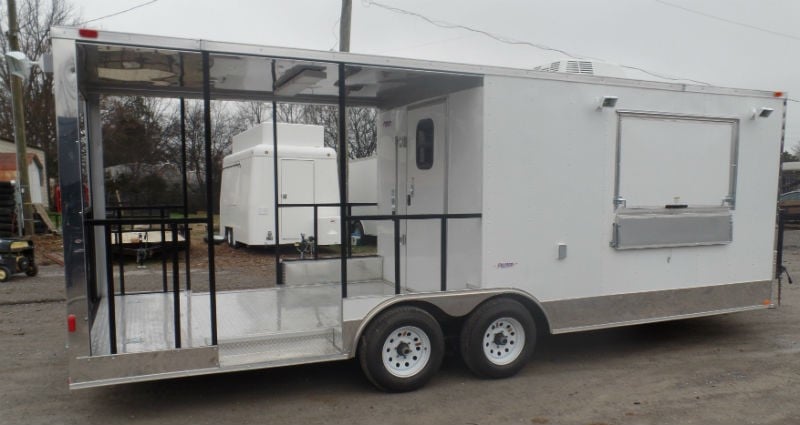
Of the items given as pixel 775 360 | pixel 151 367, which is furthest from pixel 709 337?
pixel 151 367

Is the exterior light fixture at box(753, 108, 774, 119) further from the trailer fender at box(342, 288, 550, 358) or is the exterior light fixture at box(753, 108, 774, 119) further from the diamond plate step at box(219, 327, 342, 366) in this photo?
the diamond plate step at box(219, 327, 342, 366)

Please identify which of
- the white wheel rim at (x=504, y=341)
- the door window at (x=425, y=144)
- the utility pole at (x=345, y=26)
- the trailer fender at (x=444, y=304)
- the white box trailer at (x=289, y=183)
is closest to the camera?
the trailer fender at (x=444, y=304)

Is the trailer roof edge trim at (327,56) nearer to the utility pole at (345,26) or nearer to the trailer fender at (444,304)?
the trailer fender at (444,304)

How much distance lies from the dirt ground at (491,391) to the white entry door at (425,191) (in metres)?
0.96

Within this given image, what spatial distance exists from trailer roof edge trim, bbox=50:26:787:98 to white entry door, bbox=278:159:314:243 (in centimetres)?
826

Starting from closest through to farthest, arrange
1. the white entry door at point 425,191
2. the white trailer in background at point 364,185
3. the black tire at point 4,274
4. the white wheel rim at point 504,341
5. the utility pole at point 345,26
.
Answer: the white wheel rim at point 504,341
the white entry door at point 425,191
the black tire at point 4,274
the utility pole at point 345,26
the white trailer in background at point 364,185

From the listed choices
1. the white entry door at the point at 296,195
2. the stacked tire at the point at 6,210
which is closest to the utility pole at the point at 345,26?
the white entry door at the point at 296,195

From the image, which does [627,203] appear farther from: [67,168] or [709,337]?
[67,168]

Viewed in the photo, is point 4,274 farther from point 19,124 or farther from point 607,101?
point 607,101

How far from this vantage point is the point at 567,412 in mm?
4348

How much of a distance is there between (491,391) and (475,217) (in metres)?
1.43

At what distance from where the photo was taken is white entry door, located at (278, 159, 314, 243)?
41.2 feet

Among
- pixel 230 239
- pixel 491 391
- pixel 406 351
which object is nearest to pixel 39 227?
pixel 230 239

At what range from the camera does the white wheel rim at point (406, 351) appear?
4648 mm
